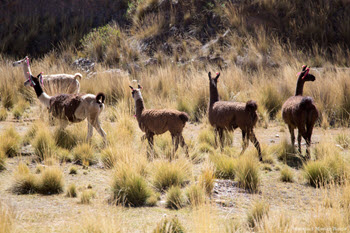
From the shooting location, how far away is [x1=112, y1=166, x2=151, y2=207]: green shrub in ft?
18.1

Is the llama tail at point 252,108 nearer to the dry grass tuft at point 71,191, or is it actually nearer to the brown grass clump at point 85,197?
the brown grass clump at point 85,197

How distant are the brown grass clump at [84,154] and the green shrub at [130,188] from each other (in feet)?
5.28

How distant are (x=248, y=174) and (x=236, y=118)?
49.0 inches

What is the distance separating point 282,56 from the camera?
14953 mm

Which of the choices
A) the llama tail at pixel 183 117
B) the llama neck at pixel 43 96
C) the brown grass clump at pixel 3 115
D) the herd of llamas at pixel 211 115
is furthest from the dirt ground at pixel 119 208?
the brown grass clump at pixel 3 115

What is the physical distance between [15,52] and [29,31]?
5.13ft

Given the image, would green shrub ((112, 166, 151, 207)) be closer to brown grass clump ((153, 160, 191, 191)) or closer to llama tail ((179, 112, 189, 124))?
brown grass clump ((153, 160, 191, 191))

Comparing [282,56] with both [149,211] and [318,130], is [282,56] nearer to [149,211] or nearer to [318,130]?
[318,130]

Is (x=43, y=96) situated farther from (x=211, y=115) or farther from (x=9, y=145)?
(x=211, y=115)

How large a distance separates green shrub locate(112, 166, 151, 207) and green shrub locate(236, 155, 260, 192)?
4.51 ft

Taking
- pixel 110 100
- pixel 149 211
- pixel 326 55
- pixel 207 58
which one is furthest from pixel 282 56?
pixel 149 211

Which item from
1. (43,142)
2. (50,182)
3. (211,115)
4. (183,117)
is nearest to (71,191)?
(50,182)

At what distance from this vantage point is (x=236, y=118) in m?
7.01

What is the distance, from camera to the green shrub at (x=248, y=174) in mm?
5957
